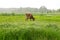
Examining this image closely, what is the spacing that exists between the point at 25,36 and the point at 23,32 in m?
0.24

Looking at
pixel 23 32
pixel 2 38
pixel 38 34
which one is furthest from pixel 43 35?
pixel 2 38

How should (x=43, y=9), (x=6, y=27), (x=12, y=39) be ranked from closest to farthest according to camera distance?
(x=12, y=39), (x=6, y=27), (x=43, y=9)

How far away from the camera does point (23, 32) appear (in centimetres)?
1083

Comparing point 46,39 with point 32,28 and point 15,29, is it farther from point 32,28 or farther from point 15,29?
point 15,29

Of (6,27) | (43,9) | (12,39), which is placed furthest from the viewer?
(43,9)

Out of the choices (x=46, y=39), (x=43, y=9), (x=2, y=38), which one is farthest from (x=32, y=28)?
(x=43, y=9)

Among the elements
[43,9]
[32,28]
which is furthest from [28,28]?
[43,9]

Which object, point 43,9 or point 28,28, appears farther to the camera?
point 43,9

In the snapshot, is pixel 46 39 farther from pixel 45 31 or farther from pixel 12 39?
pixel 12 39

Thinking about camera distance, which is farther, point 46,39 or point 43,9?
point 43,9

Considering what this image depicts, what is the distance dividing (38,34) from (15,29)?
1.15m

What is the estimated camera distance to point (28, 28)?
1109 cm

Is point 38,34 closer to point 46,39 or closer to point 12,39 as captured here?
point 46,39

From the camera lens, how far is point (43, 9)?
46.8 m
